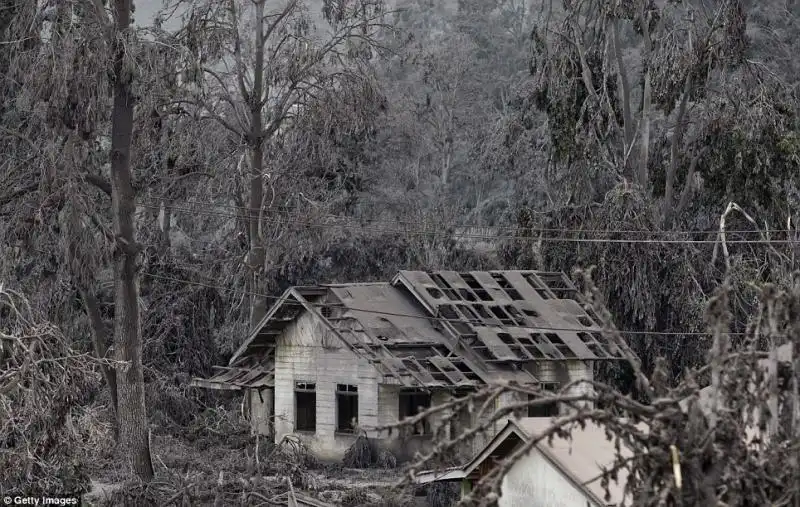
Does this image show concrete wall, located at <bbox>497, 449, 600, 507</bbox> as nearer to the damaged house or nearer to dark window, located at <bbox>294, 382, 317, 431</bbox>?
the damaged house

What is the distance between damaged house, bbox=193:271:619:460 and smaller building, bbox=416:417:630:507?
10.1 m

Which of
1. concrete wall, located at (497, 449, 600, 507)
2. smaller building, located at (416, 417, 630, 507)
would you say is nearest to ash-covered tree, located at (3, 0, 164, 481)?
smaller building, located at (416, 417, 630, 507)

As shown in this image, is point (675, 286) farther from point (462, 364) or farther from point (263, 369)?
point (263, 369)

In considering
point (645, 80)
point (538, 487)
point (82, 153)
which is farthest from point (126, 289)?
point (645, 80)

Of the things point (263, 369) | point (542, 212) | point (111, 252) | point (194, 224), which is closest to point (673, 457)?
point (111, 252)

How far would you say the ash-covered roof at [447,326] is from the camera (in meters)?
29.2

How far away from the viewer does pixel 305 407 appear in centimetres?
3192

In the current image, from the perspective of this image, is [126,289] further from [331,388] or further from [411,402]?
[411,402]

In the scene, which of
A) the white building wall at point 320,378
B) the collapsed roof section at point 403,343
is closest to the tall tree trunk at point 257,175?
the white building wall at point 320,378

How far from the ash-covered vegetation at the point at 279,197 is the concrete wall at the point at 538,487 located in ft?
13.7

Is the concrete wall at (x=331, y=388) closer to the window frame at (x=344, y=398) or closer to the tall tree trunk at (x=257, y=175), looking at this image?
the window frame at (x=344, y=398)

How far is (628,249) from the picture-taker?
3484 cm

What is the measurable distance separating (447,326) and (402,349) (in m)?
1.24

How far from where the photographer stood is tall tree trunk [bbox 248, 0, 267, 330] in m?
34.8
